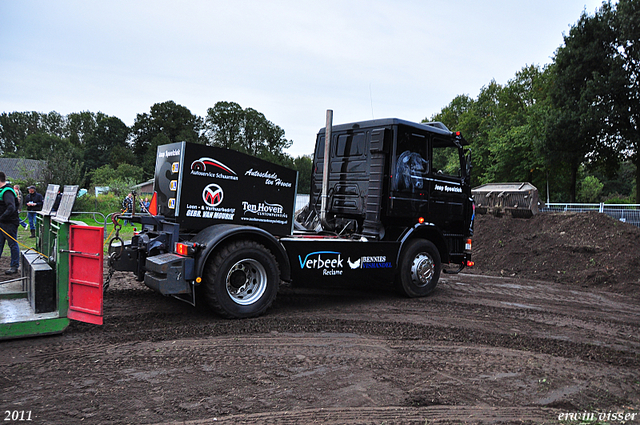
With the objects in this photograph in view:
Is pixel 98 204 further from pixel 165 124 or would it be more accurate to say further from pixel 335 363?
pixel 165 124

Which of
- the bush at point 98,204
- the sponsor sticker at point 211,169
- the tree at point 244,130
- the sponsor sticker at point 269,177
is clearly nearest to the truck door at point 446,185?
the sponsor sticker at point 269,177

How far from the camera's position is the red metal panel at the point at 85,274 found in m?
4.81

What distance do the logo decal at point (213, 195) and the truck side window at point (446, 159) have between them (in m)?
3.92

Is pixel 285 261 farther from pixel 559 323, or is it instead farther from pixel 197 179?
pixel 559 323

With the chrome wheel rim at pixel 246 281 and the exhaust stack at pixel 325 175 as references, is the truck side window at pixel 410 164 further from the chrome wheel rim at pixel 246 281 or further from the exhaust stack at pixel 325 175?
the chrome wheel rim at pixel 246 281

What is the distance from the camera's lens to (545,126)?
29.1m

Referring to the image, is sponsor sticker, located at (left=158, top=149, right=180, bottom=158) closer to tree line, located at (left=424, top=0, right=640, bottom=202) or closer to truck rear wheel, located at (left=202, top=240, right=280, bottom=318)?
truck rear wheel, located at (left=202, top=240, right=280, bottom=318)

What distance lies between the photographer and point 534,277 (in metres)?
11.5

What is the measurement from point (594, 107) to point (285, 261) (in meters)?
27.6

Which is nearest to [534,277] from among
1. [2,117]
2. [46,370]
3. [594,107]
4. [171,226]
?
[171,226]

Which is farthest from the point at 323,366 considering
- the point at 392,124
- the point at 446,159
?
the point at 446,159

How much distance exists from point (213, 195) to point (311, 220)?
9.86 ft

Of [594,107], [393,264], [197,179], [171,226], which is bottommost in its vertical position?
[393,264]

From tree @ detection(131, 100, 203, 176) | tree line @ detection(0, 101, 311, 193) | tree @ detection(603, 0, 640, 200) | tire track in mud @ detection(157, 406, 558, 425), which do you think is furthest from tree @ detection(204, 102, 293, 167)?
tire track in mud @ detection(157, 406, 558, 425)
